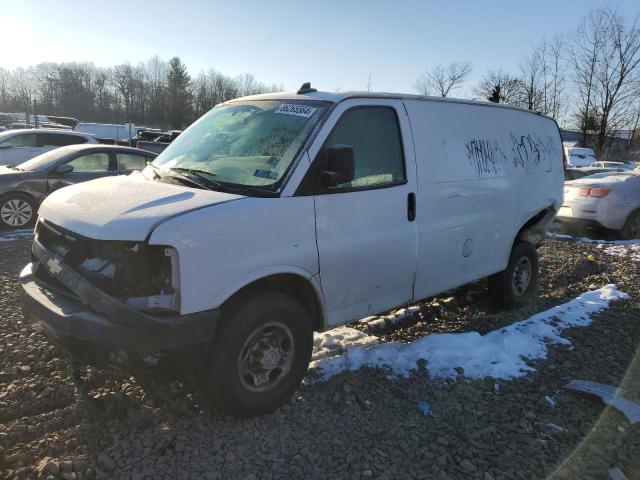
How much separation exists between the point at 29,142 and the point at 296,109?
36.4 ft

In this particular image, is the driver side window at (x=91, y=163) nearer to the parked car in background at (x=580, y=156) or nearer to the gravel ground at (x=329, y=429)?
the gravel ground at (x=329, y=429)

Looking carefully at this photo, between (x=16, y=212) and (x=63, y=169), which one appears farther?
(x=63, y=169)

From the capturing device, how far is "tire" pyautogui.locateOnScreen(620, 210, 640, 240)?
10.2m

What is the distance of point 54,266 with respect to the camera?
3.13 m

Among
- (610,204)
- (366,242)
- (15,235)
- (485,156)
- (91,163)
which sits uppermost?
(485,156)

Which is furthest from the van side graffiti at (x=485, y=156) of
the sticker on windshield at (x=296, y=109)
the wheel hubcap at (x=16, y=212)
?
the wheel hubcap at (x=16, y=212)

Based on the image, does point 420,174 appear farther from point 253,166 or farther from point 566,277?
point 566,277

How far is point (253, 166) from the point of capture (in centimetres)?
338

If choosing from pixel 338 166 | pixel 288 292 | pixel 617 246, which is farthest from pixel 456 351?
pixel 617 246

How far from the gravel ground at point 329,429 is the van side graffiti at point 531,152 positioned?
2.18 meters

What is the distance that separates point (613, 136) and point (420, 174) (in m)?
45.2

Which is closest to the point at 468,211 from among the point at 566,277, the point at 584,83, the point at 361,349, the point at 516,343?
the point at 516,343

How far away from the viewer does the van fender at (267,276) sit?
290 cm

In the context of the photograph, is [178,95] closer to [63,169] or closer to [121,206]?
[63,169]
